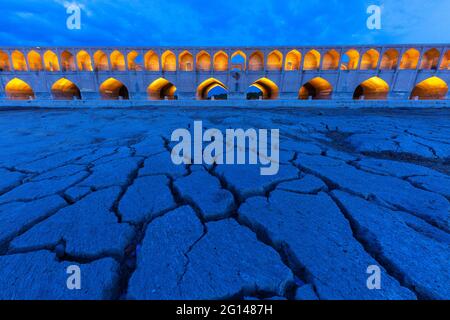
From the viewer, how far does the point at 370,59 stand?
18.3 meters

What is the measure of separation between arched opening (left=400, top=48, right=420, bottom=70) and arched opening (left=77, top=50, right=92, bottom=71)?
98.9ft

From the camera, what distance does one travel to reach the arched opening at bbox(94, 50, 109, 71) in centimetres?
1828

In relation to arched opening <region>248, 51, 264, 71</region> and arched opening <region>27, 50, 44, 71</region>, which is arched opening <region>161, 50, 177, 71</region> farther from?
arched opening <region>27, 50, 44, 71</region>

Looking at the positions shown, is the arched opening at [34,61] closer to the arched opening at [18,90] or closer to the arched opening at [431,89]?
the arched opening at [18,90]

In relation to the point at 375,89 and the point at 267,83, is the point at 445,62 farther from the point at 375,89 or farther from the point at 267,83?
the point at 267,83

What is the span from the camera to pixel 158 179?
1.59 m

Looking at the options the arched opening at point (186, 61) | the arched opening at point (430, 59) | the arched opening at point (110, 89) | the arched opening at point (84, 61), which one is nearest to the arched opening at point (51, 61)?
the arched opening at point (84, 61)

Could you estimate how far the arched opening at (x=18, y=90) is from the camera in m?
19.1

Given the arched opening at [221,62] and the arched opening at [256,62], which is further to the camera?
the arched opening at [221,62]

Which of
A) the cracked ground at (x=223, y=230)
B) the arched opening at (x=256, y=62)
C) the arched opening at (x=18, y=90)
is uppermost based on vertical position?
the arched opening at (x=256, y=62)

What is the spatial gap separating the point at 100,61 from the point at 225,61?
12503mm

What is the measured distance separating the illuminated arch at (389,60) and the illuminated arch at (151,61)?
2195cm

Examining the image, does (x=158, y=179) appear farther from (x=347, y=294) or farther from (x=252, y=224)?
(x=347, y=294)
